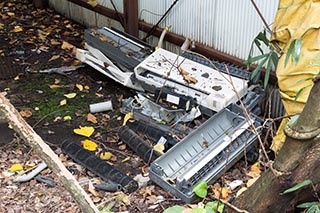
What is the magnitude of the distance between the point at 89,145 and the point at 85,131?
0.25 m

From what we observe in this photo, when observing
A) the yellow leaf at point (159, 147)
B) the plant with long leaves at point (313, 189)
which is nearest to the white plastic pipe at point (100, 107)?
the yellow leaf at point (159, 147)

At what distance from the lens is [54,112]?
15.4 feet

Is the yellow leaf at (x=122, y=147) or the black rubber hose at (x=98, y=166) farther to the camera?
the yellow leaf at (x=122, y=147)

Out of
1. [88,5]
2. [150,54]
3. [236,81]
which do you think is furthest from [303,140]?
[88,5]

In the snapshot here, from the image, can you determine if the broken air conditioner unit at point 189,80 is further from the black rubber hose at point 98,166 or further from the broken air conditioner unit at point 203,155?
the black rubber hose at point 98,166

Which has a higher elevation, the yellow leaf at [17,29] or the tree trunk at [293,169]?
the tree trunk at [293,169]

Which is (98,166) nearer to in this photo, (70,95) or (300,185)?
(70,95)

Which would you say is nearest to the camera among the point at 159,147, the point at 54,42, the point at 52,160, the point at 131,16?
the point at 52,160

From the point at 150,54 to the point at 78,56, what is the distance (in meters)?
0.88

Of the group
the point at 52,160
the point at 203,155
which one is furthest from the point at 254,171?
the point at 52,160

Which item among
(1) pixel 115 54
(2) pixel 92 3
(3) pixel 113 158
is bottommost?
(3) pixel 113 158

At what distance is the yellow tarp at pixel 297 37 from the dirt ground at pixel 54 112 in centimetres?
64

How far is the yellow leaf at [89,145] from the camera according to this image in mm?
4117

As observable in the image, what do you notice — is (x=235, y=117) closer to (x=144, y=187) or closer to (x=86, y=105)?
(x=144, y=187)
